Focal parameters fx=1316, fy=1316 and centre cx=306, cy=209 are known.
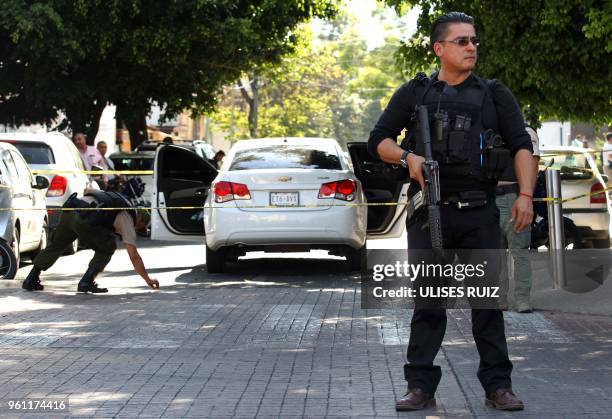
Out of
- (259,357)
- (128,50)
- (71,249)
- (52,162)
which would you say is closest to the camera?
(259,357)

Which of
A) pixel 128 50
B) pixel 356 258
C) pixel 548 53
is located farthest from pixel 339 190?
pixel 128 50

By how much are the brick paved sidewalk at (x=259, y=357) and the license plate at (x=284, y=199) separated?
1.89 m

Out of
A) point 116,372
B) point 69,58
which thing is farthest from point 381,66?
point 116,372

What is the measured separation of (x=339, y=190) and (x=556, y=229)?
2.86 metres

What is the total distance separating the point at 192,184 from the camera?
16375mm

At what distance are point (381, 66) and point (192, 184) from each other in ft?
196

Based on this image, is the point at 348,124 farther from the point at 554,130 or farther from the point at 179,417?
the point at 179,417

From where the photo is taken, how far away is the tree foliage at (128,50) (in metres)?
27.1

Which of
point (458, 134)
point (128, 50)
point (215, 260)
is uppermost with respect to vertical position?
point (128, 50)

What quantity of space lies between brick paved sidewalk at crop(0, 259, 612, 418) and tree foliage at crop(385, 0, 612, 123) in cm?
414

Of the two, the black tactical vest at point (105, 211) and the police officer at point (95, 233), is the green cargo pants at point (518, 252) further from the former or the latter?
the black tactical vest at point (105, 211)

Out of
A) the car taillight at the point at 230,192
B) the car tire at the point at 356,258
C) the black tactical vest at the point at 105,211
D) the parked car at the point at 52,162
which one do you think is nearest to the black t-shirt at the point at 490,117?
the black tactical vest at the point at 105,211

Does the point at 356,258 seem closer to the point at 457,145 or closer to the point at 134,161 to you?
the point at 457,145

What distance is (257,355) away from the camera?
8602 millimetres
